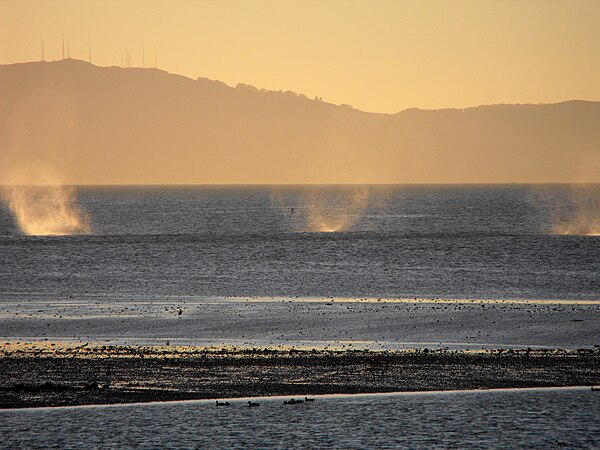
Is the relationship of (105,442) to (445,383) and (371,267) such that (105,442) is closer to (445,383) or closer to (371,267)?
(445,383)

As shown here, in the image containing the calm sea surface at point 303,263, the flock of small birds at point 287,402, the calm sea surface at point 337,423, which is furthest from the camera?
the calm sea surface at point 303,263

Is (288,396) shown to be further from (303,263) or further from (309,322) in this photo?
(303,263)

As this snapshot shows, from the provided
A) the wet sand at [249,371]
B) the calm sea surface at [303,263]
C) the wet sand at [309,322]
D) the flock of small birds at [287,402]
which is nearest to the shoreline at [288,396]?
the flock of small birds at [287,402]

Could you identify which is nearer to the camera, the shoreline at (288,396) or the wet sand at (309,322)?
the shoreline at (288,396)

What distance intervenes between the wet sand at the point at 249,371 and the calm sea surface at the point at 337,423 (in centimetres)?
105

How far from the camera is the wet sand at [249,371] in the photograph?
2303 cm

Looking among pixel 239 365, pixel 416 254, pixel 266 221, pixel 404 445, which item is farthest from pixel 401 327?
pixel 266 221

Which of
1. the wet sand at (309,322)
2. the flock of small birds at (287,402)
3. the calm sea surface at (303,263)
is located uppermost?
the calm sea surface at (303,263)

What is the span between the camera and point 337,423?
20250mm

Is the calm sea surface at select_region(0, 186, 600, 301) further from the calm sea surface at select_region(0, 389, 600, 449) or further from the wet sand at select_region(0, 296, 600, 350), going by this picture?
the calm sea surface at select_region(0, 389, 600, 449)

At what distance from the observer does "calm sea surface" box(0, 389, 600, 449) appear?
742 inches

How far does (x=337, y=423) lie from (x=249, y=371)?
570cm

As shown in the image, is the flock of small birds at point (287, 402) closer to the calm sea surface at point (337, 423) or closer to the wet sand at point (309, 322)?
the calm sea surface at point (337, 423)

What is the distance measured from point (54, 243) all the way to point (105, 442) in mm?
82124
